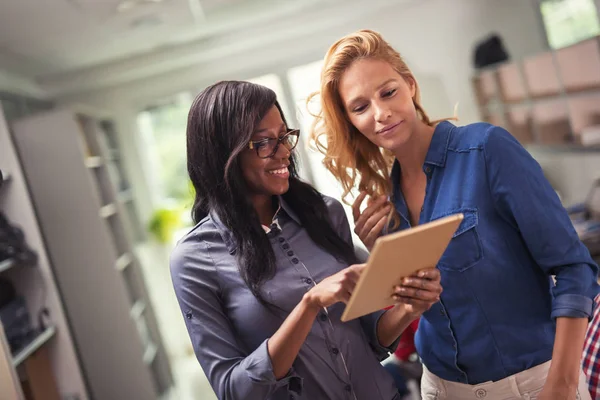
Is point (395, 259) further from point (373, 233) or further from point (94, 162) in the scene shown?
point (94, 162)

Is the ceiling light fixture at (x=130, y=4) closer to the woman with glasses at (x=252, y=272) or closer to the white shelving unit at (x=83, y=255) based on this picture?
the white shelving unit at (x=83, y=255)

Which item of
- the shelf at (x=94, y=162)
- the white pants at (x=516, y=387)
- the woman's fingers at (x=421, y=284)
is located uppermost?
the shelf at (x=94, y=162)

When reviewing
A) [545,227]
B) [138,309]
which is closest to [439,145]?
[545,227]

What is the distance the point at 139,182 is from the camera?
290 inches

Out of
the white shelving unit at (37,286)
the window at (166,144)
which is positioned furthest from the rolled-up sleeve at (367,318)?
the window at (166,144)

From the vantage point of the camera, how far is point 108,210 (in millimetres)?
5105

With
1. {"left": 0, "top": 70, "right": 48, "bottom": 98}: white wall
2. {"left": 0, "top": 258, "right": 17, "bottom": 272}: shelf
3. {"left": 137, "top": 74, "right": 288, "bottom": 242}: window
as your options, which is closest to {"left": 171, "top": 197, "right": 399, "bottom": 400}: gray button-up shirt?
{"left": 0, "top": 258, "right": 17, "bottom": 272}: shelf

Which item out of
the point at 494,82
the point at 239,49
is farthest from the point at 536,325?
the point at 239,49

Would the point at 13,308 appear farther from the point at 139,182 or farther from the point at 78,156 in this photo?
the point at 139,182

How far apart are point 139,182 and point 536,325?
641 cm

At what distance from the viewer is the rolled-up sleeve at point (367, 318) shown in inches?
59.0

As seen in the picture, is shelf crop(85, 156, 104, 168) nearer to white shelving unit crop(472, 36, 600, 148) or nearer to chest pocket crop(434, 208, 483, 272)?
white shelving unit crop(472, 36, 600, 148)

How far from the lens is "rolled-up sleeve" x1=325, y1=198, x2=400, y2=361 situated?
150 centimetres

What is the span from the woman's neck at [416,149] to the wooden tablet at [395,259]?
387 mm
